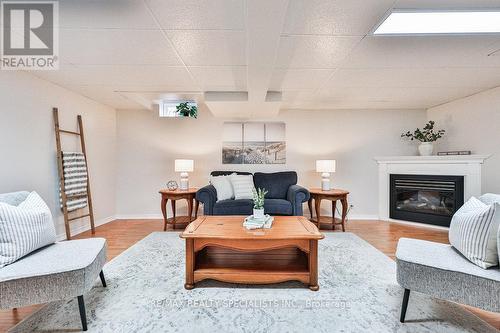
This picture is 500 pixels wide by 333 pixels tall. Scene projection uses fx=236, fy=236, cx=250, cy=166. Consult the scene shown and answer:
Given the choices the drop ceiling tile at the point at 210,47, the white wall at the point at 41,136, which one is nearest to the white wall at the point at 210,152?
the white wall at the point at 41,136

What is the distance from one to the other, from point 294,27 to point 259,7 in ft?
1.62

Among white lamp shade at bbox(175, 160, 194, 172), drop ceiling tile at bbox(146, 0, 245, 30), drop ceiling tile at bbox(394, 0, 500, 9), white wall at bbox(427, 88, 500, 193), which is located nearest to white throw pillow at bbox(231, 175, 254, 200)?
white lamp shade at bbox(175, 160, 194, 172)

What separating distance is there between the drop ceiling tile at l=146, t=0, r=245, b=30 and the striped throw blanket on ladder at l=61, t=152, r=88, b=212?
259 centimetres

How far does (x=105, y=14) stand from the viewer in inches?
69.4

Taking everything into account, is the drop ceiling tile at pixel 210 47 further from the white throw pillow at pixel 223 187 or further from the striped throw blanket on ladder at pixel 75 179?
the striped throw blanket on ladder at pixel 75 179

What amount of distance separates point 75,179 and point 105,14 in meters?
2.62

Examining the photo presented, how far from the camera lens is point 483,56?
2453mm

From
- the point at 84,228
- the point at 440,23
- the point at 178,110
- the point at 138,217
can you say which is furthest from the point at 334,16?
the point at 138,217

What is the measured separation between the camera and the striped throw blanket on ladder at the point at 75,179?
3.31 m

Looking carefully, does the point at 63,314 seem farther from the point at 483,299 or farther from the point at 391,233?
the point at 391,233

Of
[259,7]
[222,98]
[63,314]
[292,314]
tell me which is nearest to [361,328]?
[292,314]

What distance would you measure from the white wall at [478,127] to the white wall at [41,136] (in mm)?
6241

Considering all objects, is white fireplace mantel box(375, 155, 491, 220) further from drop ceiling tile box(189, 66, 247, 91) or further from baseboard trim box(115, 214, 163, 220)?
baseboard trim box(115, 214, 163, 220)

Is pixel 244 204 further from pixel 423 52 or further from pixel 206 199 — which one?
pixel 423 52
